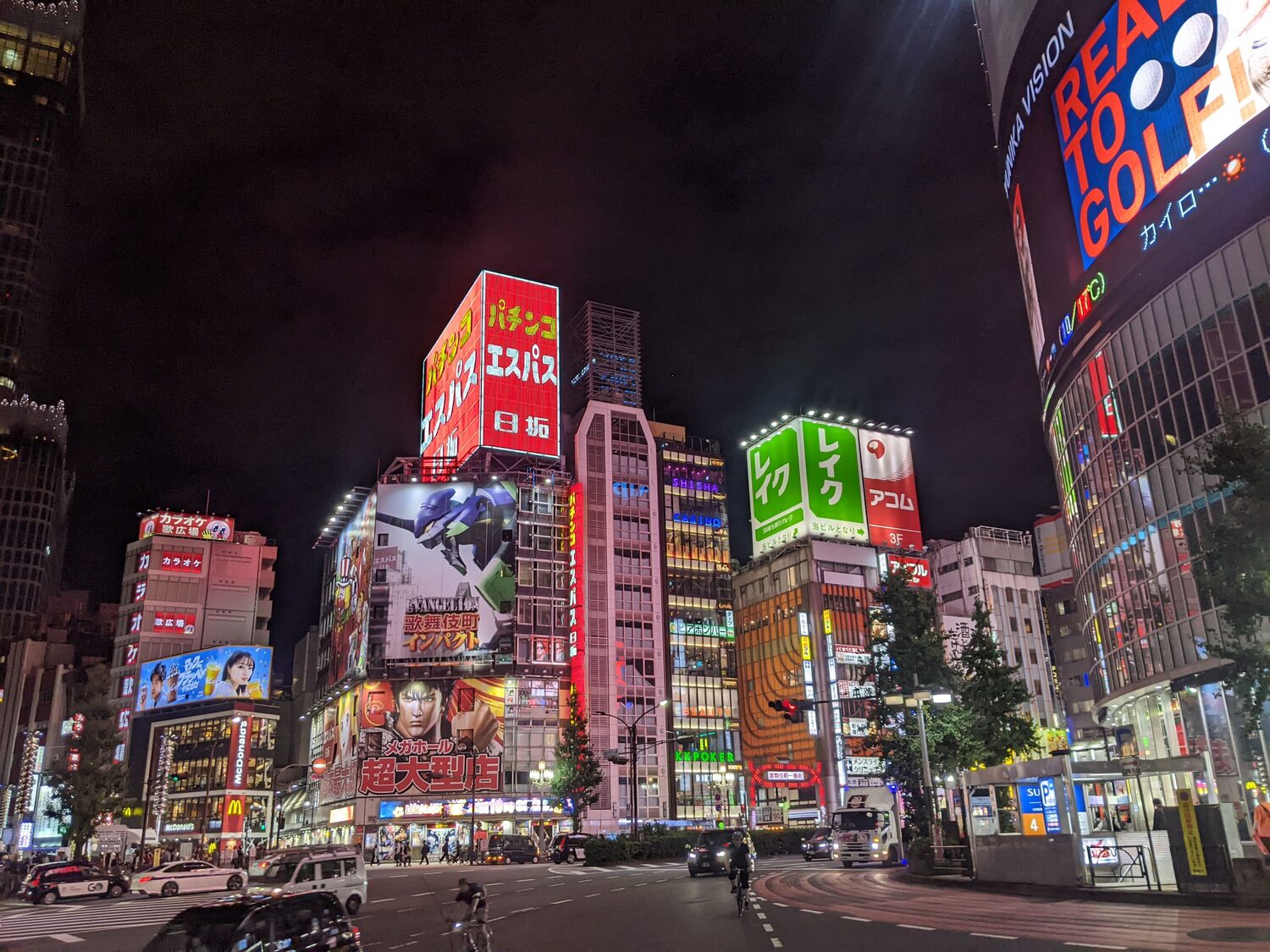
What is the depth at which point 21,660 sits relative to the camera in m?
132

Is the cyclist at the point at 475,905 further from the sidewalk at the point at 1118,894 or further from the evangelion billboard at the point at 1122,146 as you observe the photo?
the evangelion billboard at the point at 1122,146

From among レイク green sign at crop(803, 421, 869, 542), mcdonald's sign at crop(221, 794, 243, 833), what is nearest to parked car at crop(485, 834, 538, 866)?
mcdonald's sign at crop(221, 794, 243, 833)

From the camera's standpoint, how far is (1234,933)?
49.2ft

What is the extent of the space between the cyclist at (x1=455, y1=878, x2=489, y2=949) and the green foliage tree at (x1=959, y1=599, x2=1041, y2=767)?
110 ft

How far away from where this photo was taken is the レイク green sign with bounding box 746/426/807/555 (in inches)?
4508

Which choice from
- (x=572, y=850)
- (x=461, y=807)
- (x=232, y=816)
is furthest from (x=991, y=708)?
(x=232, y=816)

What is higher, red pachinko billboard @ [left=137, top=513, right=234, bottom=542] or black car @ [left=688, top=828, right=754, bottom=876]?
red pachinko billboard @ [left=137, top=513, right=234, bottom=542]

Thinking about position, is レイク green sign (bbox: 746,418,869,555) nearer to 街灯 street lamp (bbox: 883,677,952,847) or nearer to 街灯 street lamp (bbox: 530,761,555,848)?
街灯 street lamp (bbox: 530,761,555,848)

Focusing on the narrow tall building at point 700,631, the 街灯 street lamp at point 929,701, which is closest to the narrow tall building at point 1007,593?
the narrow tall building at point 700,631

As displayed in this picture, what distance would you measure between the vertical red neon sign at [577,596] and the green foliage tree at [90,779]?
43.2 m

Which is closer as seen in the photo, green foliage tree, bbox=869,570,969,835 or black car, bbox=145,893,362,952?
black car, bbox=145,893,362,952

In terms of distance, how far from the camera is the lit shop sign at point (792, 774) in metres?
106

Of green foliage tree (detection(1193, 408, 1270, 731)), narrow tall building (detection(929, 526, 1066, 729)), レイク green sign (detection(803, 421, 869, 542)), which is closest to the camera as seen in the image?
green foliage tree (detection(1193, 408, 1270, 731))

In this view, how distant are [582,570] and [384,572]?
20.8 meters
